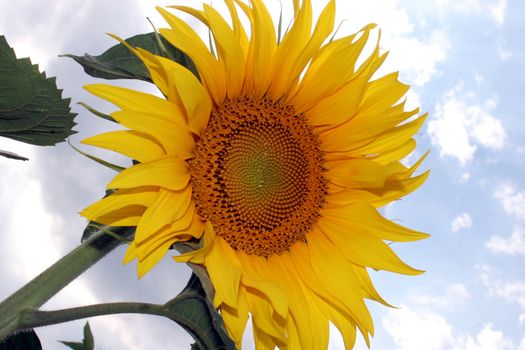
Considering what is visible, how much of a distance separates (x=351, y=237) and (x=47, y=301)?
1.06m

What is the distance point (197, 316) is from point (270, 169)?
0.56 m

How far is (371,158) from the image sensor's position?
255 cm

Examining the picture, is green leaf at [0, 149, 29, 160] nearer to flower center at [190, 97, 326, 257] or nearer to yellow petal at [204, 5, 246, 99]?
flower center at [190, 97, 326, 257]

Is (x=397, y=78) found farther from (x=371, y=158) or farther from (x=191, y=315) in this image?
(x=191, y=315)

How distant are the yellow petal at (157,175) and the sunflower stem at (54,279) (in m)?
0.25

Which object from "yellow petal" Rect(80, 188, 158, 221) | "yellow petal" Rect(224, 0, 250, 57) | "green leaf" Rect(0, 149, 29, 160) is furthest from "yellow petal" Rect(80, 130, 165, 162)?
"green leaf" Rect(0, 149, 29, 160)

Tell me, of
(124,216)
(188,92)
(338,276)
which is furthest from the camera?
(338,276)

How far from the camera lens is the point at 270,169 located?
2.40 m

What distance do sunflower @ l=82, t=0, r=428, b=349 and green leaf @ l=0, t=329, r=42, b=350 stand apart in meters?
0.57

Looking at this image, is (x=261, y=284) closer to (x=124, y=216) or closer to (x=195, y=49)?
(x=124, y=216)

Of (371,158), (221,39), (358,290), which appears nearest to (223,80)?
(221,39)

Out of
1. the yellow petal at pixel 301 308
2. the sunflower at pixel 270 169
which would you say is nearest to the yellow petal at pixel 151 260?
the sunflower at pixel 270 169

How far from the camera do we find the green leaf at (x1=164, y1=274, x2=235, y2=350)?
233 centimetres

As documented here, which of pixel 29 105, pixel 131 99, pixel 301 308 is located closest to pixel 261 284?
pixel 301 308
